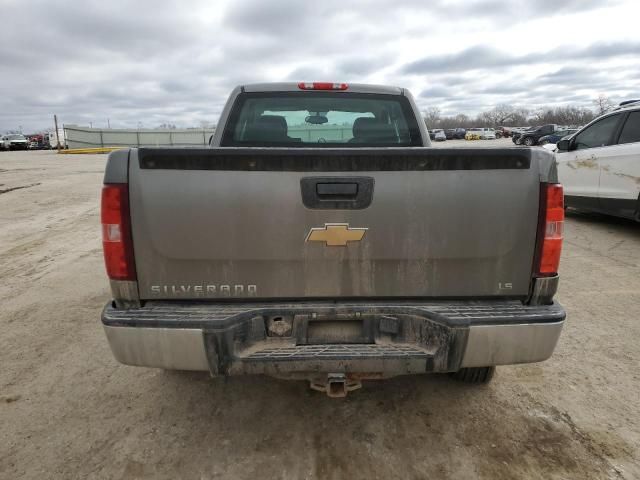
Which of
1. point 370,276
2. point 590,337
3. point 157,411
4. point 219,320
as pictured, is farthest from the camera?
point 590,337

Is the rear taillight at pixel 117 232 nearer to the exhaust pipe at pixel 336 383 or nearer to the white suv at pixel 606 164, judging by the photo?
the exhaust pipe at pixel 336 383

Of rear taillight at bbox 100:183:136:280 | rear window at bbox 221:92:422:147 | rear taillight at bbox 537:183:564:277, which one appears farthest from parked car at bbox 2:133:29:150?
rear taillight at bbox 537:183:564:277

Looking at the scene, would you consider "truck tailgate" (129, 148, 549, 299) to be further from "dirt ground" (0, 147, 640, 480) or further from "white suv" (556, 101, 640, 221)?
"white suv" (556, 101, 640, 221)

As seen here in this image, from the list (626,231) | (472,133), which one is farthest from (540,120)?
(626,231)

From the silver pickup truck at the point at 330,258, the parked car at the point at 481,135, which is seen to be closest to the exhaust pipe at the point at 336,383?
the silver pickup truck at the point at 330,258

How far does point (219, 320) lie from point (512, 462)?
1.70 metres

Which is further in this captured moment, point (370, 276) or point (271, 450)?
point (271, 450)

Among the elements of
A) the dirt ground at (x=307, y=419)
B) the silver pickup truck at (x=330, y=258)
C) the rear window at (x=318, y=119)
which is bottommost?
the dirt ground at (x=307, y=419)

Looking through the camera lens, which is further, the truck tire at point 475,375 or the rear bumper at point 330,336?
the truck tire at point 475,375

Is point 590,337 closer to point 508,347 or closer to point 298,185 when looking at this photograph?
point 508,347

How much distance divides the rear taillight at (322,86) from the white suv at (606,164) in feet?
16.6

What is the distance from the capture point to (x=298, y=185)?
205cm

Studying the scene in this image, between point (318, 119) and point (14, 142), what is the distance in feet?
178

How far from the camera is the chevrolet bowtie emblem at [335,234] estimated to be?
2.07 m
